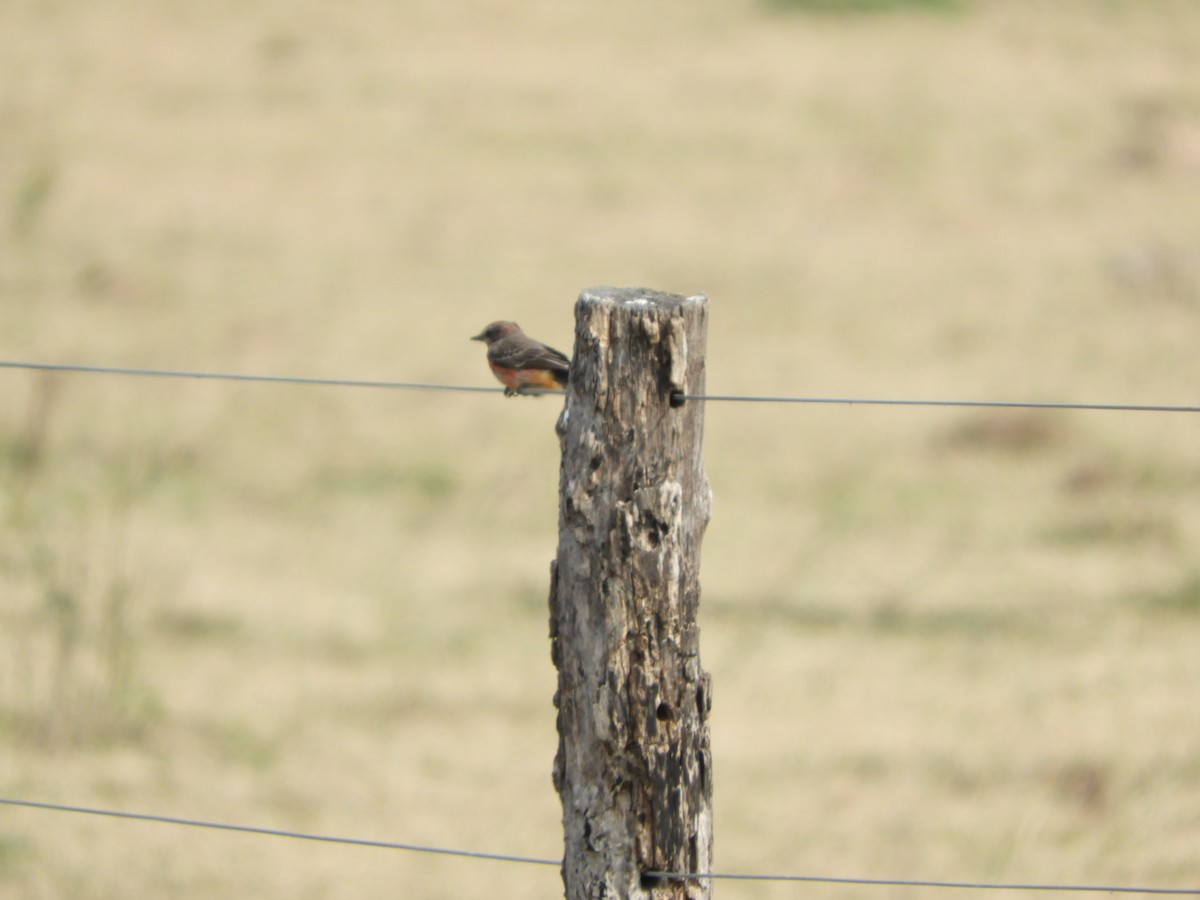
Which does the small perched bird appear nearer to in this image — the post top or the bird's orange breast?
the bird's orange breast

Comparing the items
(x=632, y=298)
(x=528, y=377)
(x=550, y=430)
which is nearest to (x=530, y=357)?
(x=528, y=377)

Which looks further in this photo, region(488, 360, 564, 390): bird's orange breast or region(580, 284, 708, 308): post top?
region(488, 360, 564, 390): bird's orange breast

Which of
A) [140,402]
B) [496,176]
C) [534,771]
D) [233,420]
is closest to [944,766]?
[534,771]

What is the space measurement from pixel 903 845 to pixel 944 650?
2776 millimetres

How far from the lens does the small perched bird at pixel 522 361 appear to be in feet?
20.4

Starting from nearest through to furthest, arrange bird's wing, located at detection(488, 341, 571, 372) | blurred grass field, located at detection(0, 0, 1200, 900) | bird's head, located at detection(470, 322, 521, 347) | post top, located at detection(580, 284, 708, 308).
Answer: post top, located at detection(580, 284, 708, 308) → bird's wing, located at detection(488, 341, 571, 372) → bird's head, located at detection(470, 322, 521, 347) → blurred grass field, located at detection(0, 0, 1200, 900)

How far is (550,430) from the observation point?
16.4m

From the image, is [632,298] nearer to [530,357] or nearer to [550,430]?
[530,357]

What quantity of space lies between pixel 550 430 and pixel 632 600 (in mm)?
12713

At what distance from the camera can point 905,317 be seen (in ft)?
63.0

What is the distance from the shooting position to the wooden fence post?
363 cm

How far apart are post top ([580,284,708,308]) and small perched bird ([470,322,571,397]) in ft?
7.71

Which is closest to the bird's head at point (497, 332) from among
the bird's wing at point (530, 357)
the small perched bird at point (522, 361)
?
the small perched bird at point (522, 361)

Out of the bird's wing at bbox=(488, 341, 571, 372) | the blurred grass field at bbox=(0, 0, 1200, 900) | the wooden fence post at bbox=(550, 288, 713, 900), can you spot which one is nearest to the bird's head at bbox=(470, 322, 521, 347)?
the bird's wing at bbox=(488, 341, 571, 372)
